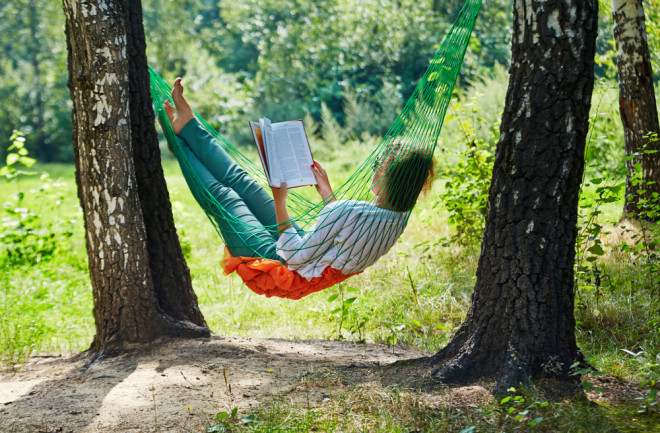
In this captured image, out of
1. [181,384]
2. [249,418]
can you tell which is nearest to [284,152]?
[181,384]

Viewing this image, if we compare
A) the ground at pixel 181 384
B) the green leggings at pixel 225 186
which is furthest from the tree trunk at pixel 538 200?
the green leggings at pixel 225 186

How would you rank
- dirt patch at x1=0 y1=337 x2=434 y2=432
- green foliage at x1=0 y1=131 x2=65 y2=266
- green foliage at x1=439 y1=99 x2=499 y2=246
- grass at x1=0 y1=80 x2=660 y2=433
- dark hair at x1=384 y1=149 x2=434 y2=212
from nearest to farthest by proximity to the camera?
1. grass at x1=0 y1=80 x2=660 y2=433
2. dirt patch at x1=0 y1=337 x2=434 y2=432
3. dark hair at x1=384 y1=149 x2=434 y2=212
4. green foliage at x1=439 y1=99 x2=499 y2=246
5. green foliage at x1=0 y1=131 x2=65 y2=266

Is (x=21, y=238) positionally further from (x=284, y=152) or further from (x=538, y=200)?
(x=538, y=200)

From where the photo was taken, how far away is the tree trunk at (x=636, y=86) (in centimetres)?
312

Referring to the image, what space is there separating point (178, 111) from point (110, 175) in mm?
465

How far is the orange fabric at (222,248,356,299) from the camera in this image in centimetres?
222

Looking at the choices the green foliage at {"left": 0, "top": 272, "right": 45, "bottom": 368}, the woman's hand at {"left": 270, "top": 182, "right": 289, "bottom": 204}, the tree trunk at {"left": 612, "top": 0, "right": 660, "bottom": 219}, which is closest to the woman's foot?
the woman's hand at {"left": 270, "top": 182, "right": 289, "bottom": 204}

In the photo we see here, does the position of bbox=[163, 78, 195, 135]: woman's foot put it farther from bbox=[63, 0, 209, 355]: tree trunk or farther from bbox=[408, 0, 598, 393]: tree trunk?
bbox=[408, 0, 598, 393]: tree trunk

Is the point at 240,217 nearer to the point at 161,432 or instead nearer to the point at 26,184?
the point at 161,432

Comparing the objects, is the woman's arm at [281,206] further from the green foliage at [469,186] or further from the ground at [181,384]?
the green foliage at [469,186]

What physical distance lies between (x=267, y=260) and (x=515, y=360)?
96cm

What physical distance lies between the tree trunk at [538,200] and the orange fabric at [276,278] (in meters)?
0.66

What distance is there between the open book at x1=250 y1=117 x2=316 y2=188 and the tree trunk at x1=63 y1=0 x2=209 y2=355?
1.63 feet

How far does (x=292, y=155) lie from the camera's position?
2330mm
